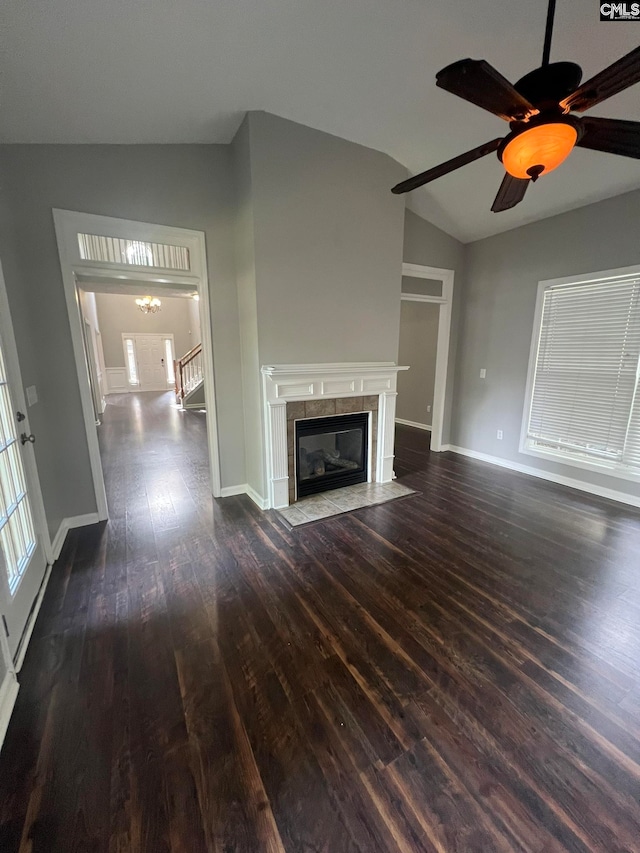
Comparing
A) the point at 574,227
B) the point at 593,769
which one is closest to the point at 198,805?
the point at 593,769

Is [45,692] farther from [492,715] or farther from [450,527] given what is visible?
[450,527]

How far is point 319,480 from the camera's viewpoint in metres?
3.69

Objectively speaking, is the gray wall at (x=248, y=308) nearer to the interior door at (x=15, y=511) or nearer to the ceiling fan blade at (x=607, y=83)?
the interior door at (x=15, y=511)

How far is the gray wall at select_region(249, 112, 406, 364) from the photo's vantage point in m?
2.88

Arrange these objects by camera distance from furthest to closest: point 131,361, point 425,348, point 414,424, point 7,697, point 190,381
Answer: point 131,361, point 190,381, point 414,424, point 425,348, point 7,697

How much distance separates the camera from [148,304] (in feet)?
34.0

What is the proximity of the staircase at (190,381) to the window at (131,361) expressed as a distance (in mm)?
3270

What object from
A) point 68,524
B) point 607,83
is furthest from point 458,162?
point 68,524

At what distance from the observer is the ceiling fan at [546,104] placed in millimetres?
1251

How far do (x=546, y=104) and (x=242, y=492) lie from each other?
3.58 meters

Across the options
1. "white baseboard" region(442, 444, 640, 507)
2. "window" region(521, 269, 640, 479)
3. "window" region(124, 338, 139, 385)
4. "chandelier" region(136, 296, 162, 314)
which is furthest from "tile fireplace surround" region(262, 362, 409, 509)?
"window" region(124, 338, 139, 385)

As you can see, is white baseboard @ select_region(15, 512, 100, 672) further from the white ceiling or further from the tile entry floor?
the white ceiling

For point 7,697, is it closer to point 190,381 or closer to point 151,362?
point 190,381

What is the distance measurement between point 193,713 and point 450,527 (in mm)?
2317
